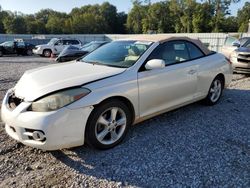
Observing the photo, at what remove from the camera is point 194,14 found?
68.8 metres

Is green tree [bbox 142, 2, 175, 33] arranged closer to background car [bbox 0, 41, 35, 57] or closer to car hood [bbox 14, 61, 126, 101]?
background car [bbox 0, 41, 35, 57]

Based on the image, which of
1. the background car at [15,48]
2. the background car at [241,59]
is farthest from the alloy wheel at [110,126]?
the background car at [15,48]

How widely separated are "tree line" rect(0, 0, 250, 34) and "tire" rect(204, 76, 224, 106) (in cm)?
5736

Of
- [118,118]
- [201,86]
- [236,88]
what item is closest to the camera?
[118,118]

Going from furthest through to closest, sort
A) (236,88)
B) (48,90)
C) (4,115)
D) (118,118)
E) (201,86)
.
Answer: (236,88) → (201,86) → (118,118) → (4,115) → (48,90)

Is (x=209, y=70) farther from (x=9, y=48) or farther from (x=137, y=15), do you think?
(x=137, y=15)

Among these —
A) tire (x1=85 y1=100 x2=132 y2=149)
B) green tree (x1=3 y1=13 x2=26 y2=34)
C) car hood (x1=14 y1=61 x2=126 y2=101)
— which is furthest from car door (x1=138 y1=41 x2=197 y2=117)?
green tree (x1=3 y1=13 x2=26 y2=34)

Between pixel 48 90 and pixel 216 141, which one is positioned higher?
pixel 48 90

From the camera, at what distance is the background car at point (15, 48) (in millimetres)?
25416

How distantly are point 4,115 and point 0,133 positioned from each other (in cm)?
94

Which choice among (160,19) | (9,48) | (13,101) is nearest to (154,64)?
(13,101)

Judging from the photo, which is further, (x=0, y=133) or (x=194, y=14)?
(x=194, y=14)

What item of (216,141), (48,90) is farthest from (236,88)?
(48,90)

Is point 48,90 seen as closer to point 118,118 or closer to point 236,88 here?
point 118,118
